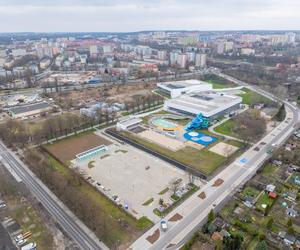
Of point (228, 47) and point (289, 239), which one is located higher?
point (228, 47)

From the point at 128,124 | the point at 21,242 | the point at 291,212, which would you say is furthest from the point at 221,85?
the point at 21,242

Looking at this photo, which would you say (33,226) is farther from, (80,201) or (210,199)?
(210,199)

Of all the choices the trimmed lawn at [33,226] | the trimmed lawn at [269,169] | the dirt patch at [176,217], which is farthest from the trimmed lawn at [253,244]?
the trimmed lawn at [33,226]

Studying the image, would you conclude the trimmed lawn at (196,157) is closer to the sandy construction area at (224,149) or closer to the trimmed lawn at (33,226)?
the sandy construction area at (224,149)

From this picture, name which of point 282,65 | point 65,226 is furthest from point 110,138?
point 282,65

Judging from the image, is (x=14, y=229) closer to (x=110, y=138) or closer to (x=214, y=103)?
(x=110, y=138)

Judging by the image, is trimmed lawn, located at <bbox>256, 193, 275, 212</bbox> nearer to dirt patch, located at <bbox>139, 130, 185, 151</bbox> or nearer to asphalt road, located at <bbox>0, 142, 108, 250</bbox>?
dirt patch, located at <bbox>139, 130, 185, 151</bbox>
